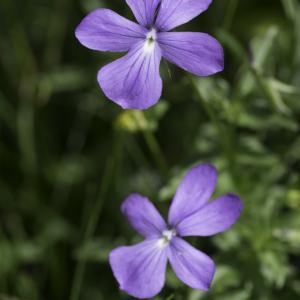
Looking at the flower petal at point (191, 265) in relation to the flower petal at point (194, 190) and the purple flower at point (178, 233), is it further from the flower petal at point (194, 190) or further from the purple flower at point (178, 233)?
the flower petal at point (194, 190)

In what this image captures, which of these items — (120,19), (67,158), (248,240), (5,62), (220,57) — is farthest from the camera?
(5,62)

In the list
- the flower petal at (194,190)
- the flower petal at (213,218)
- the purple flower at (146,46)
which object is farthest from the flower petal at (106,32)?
the flower petal at (213,218)

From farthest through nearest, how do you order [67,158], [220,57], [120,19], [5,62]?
1. [5,62]
2. [67,158]
3. [120,19]
4. [220,57]

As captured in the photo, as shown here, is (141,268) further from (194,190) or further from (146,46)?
(146,46)

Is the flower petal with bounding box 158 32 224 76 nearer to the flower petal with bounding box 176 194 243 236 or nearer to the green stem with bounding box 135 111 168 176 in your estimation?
the flower petal with bounding box 176 194 243 236

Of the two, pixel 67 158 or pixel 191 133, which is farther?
pixel 67 158

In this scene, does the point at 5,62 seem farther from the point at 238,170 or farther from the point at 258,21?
the point at 238,170

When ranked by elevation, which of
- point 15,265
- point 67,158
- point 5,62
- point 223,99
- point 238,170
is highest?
point 223,99

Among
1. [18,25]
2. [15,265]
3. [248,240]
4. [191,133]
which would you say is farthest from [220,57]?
[18,25]
